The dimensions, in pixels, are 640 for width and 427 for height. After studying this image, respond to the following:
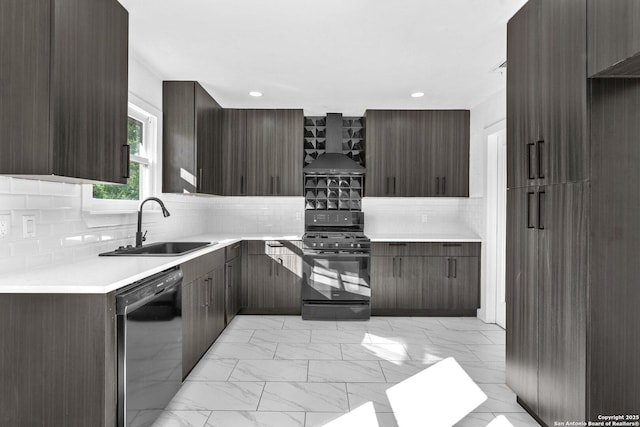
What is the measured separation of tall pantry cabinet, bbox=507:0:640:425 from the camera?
Answer: 67.3 inches

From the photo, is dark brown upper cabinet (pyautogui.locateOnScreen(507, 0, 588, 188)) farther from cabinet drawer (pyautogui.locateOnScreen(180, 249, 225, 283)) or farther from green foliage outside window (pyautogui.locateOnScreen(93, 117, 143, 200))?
green foliage outside window (pyautogui.locateOnScreen(93, 117, 143, 200))

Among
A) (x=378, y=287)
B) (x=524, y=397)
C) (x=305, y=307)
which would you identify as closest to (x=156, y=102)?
(x=305, y=307)

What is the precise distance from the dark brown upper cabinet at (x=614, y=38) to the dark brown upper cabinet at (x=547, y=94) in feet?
0.24

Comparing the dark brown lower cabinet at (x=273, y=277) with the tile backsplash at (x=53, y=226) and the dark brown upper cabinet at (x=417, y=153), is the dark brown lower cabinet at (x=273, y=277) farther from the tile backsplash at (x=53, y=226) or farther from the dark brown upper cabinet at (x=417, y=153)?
the tile backsplash at (x=53, y=226)

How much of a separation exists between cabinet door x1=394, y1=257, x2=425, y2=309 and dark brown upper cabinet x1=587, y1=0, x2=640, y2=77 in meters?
2.92

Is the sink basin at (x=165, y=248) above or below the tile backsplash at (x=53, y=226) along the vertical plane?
below

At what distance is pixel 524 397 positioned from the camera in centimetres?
224

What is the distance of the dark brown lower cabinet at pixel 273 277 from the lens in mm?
4375

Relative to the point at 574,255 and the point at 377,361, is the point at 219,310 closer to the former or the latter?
the point at 377,361

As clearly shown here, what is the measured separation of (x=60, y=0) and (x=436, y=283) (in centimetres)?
409

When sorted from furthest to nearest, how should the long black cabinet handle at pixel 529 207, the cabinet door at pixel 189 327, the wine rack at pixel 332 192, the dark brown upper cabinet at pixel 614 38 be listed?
the wine rack at pixel 332 192 < the cabinet door at pixel 189 327 < the long black cabinet handle at pixel 529 207 < the dark brown upper cabinet at pixel 614 38

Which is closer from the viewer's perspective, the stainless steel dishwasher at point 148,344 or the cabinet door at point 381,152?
the stainless steel dishwasher at point 148,344

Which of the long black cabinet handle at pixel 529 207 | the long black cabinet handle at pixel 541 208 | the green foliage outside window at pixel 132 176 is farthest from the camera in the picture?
the green foliage outside window at pixel 132 176

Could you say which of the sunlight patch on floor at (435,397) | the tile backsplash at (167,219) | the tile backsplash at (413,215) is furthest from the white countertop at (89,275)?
the tile backsplash at (413,215)
